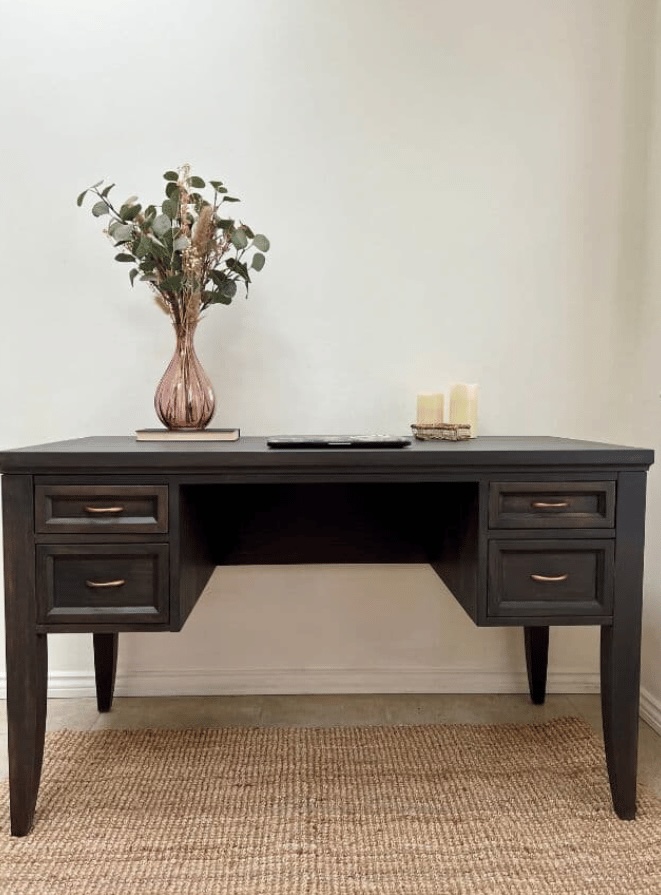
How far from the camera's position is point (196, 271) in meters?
1.58

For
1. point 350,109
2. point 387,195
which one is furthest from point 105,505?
point 350,109

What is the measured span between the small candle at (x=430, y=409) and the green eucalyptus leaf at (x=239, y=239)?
59 centimetres

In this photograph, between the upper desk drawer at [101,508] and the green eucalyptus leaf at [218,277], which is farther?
the green eucalyptus leaf at [218,277]

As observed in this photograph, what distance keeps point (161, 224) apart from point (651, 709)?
183cm

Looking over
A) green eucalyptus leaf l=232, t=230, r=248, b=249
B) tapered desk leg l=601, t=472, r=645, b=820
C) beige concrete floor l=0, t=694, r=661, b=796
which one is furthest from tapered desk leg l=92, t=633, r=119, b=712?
tapered desk leg l=601, t=472, r=645, b=820

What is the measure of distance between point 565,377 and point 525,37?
98 cm

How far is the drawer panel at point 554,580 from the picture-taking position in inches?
52.0

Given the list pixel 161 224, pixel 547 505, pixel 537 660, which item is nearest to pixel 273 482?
pixel 547 505

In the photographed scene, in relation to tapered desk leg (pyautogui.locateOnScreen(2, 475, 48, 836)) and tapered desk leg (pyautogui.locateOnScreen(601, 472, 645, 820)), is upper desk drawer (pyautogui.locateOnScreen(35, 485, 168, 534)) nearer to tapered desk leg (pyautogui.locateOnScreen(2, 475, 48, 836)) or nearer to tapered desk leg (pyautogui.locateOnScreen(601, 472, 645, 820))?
tapered desk leg (pyautogui.locateOnScreen(2, 475, 48, 836))

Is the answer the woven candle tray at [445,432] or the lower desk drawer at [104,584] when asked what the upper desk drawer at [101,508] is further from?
the woven candle tray at [445,432]

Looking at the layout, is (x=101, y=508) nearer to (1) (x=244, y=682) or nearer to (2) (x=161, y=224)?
(2) (x=161, y=224)

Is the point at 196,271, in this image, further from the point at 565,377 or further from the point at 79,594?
the point at 565,377

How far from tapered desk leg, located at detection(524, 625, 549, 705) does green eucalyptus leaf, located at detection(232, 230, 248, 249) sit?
4.33 ft

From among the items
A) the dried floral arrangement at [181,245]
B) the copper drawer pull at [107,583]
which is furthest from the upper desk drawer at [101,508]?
the dried floral arrangement at [181,245]
